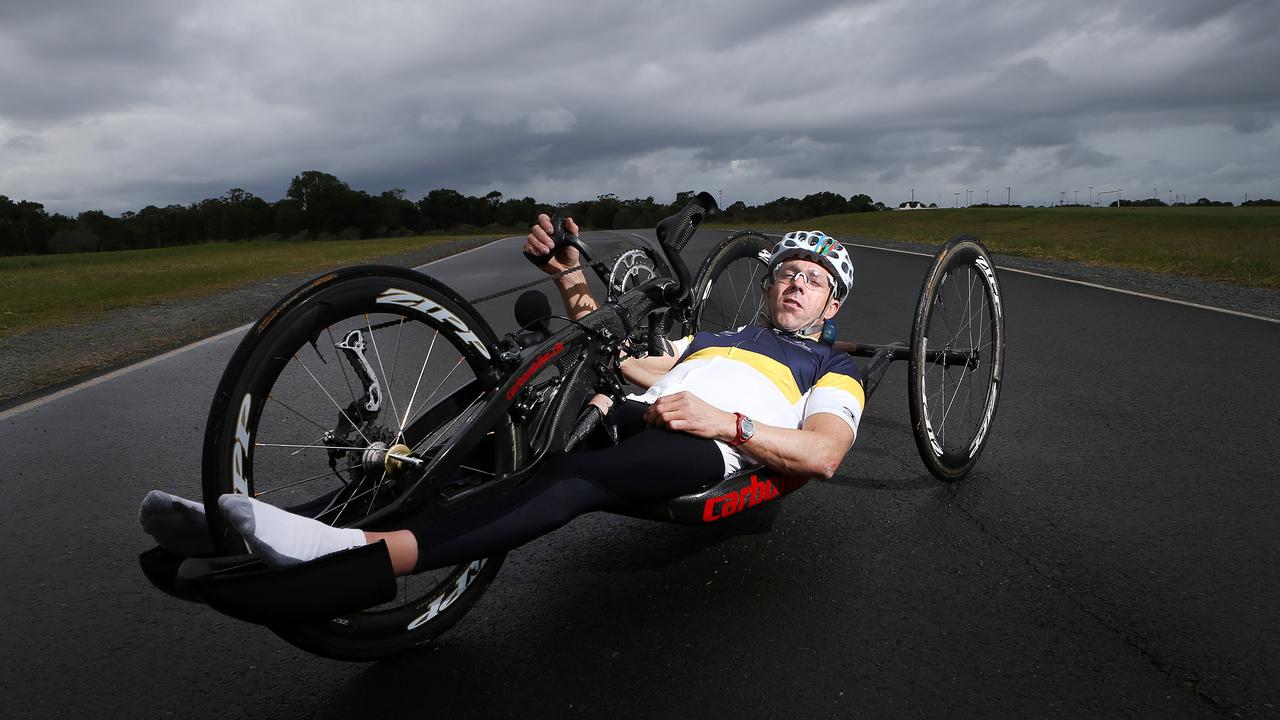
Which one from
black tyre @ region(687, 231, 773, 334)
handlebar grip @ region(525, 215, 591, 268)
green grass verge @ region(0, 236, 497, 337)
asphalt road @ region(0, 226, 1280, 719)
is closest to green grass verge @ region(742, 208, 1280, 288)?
black tyre @ region(687, 231, 773, 334)

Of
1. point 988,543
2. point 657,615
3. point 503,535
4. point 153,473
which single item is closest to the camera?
point 503,535

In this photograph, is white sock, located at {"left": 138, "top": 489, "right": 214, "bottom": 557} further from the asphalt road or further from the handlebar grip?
the handlebar grip

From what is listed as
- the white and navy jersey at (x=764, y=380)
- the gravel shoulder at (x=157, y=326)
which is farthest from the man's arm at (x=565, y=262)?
the gravel shoulder at (x=157, y=326)

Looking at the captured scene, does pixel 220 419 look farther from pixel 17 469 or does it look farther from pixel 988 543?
pixel 17 469

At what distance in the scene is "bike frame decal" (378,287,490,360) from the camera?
108 inches

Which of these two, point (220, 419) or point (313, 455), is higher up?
point (220, 419)

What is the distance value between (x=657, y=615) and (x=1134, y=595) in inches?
65.1

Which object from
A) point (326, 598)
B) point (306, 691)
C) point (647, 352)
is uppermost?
point (647, 352)

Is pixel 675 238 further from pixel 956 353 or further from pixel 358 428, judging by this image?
pixel 358 428

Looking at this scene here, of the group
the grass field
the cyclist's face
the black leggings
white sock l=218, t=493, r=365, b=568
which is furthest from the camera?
the grass field

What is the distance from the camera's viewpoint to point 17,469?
4836mm

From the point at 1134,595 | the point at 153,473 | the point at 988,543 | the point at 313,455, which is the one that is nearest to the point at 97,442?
the point at 153,473

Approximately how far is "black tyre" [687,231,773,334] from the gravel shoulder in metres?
5.02

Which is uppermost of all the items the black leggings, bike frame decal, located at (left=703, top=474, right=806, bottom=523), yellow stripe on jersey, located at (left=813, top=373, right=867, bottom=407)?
yellow stripe on jersey, located at (left=813, top=373, right=867, bottom=407)
